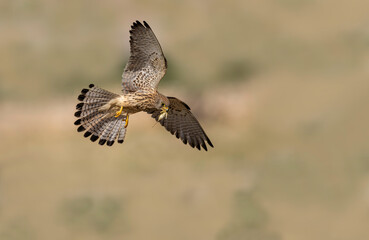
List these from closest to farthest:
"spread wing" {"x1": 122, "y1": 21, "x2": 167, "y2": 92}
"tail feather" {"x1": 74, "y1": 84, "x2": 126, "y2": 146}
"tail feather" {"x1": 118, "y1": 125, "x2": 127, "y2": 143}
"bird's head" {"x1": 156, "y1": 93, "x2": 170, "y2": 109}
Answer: "spread wing" {"x1": 122, "y1": 21, "x2": 167, "y2": 92}
"bird's head" {"x1": 156, "y1": 93, "x2": 170, "y2": 109}
"tail feather" {"x1": 74, "y1": 84, "x2": 126, "y2": 146}
"tail feather" {"x1": 118, "y1": 125, "x2": 127, "y2": 143}

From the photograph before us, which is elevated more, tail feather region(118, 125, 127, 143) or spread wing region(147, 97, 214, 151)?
spread wing region(147, 97, 214, 151)

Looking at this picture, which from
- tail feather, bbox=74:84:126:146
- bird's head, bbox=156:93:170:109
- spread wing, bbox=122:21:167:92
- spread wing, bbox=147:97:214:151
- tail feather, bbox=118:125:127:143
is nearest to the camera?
spread wing, bbox=122:21:167:92

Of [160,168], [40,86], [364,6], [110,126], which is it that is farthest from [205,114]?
[110,126]

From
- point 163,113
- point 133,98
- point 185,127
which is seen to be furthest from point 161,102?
point 185,127

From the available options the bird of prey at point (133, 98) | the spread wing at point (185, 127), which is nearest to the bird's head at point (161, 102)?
the bird of prey at point (133, 98)

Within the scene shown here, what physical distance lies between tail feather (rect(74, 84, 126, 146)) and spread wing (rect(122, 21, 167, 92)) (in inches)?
16.2

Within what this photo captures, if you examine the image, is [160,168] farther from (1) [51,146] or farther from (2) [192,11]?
(2) [192,11]

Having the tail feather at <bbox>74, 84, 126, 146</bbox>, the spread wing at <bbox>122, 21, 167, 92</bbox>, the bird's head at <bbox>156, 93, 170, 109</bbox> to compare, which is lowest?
the tail feather at <bbox>74, 84, 126, 146</bbox>

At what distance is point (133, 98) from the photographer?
12336 millimetres

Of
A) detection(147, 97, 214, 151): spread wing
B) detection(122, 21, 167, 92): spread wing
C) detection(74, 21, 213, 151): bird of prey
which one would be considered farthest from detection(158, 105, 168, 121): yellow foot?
detection(122, 21, 167, 92): spread wing

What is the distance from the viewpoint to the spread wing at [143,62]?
12.2 metres

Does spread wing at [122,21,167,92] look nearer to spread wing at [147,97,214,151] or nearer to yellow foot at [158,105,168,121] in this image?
yellow foot at [158,105,168,121]

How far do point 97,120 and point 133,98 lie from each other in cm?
67

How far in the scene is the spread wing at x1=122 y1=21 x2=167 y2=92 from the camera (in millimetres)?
12156
